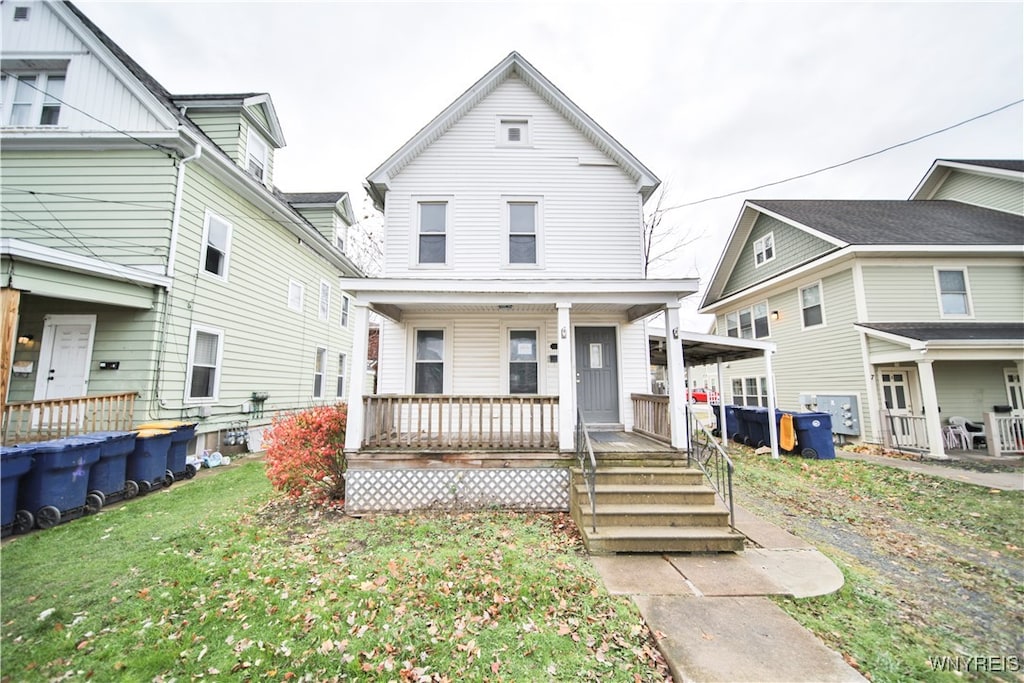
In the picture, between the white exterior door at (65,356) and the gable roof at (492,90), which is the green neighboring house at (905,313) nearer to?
the gable roof at (492,90)

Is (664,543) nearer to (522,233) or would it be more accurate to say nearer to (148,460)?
(522,233)

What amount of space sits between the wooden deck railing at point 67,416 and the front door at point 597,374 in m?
8.87

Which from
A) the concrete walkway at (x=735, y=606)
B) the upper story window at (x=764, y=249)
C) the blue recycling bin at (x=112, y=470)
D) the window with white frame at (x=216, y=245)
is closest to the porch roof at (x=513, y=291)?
the concrete walkway at (x=735, y=606)

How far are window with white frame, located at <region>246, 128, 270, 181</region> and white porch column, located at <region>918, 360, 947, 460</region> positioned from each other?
18593mm

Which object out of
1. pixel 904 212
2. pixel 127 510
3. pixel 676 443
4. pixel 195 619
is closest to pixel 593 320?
pixel 676 443

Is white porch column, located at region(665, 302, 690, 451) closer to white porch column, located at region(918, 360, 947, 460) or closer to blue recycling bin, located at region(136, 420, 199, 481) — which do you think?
white porch column, located at region(918, 360, 947, 460)

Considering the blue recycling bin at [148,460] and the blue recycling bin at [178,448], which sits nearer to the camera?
the blue recycling bin at [148,460]

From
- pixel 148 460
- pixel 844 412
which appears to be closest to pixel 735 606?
pixel 148 460

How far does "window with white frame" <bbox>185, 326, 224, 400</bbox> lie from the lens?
27.5 ft

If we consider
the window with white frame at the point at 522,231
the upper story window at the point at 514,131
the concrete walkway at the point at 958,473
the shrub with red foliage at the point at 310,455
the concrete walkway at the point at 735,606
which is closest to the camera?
the concrete walkway at the point at 735,606

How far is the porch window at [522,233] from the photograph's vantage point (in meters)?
8.62

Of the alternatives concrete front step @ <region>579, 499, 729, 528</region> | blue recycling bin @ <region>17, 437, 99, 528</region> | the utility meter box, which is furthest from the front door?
blue recycling bin @ <region>17, 437, 99, 528</region>

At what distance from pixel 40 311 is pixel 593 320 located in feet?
37.7

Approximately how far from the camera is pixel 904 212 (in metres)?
13.8
